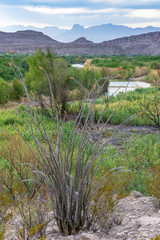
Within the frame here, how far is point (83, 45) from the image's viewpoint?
266ft

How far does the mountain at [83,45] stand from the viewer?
77375mm

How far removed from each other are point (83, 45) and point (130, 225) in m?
81.5

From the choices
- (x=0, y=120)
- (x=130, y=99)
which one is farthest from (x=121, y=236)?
(x=130, y=99)

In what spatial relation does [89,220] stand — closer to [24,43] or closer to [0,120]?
[0,120]

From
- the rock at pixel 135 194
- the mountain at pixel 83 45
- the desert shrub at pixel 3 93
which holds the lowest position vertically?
the desert shrub at pixel 3 93

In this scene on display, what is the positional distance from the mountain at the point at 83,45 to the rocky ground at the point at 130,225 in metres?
72.0

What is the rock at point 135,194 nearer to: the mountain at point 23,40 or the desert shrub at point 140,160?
the desert shrub at point 140,160

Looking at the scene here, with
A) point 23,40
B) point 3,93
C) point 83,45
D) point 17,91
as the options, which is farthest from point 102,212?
point 23,40

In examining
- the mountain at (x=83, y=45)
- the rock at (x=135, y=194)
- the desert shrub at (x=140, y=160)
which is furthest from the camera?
the mountain at (x=83, y=45)

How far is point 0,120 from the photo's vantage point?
367 inches

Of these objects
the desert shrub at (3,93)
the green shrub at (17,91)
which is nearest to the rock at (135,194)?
the desert shrub at (3,93)

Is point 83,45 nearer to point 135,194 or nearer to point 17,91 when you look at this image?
point 17,91

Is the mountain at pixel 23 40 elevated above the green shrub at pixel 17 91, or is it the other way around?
the mountain at pixel 23 40

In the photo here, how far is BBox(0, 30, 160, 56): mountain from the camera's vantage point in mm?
77375
